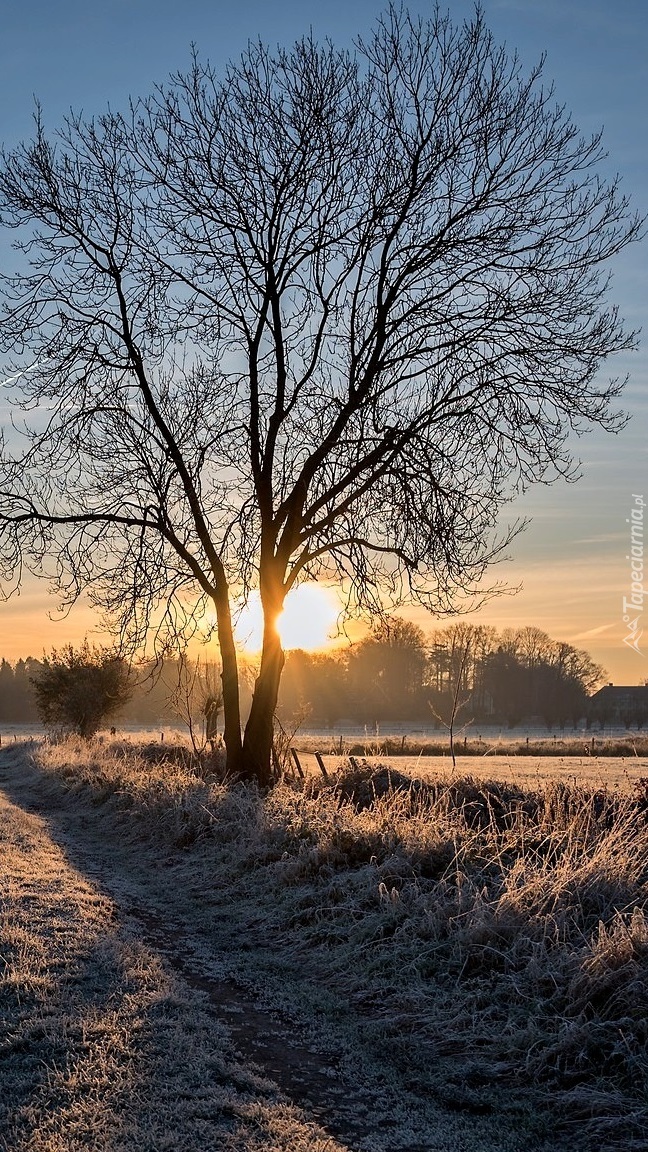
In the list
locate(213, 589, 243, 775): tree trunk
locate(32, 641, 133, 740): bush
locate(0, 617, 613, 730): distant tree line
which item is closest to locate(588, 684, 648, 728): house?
locate(0, 617, 613, 730): distant tree line

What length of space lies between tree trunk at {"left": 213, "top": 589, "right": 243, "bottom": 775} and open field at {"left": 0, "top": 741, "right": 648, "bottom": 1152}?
396 centimetres

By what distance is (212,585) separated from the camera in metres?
14.9

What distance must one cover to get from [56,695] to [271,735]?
2930 cm

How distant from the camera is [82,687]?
4009cm

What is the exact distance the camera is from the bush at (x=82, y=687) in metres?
40.1

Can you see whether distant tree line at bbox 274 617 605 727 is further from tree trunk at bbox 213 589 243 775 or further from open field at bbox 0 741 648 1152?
open field at bbox 0 741 648 1152

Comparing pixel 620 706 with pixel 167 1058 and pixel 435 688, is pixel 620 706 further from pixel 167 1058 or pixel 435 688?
pixel 167 1058

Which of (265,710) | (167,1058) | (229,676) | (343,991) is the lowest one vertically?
(343,991)

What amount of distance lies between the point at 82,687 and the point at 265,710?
1094 inches

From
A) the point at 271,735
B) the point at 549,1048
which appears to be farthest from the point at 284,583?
the point at 549,1048

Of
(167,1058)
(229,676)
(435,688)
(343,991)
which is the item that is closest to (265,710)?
(229,676)

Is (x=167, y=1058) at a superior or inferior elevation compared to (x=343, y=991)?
superior

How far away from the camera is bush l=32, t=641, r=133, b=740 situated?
40125mm

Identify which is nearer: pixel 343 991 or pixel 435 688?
pixel 343 991
